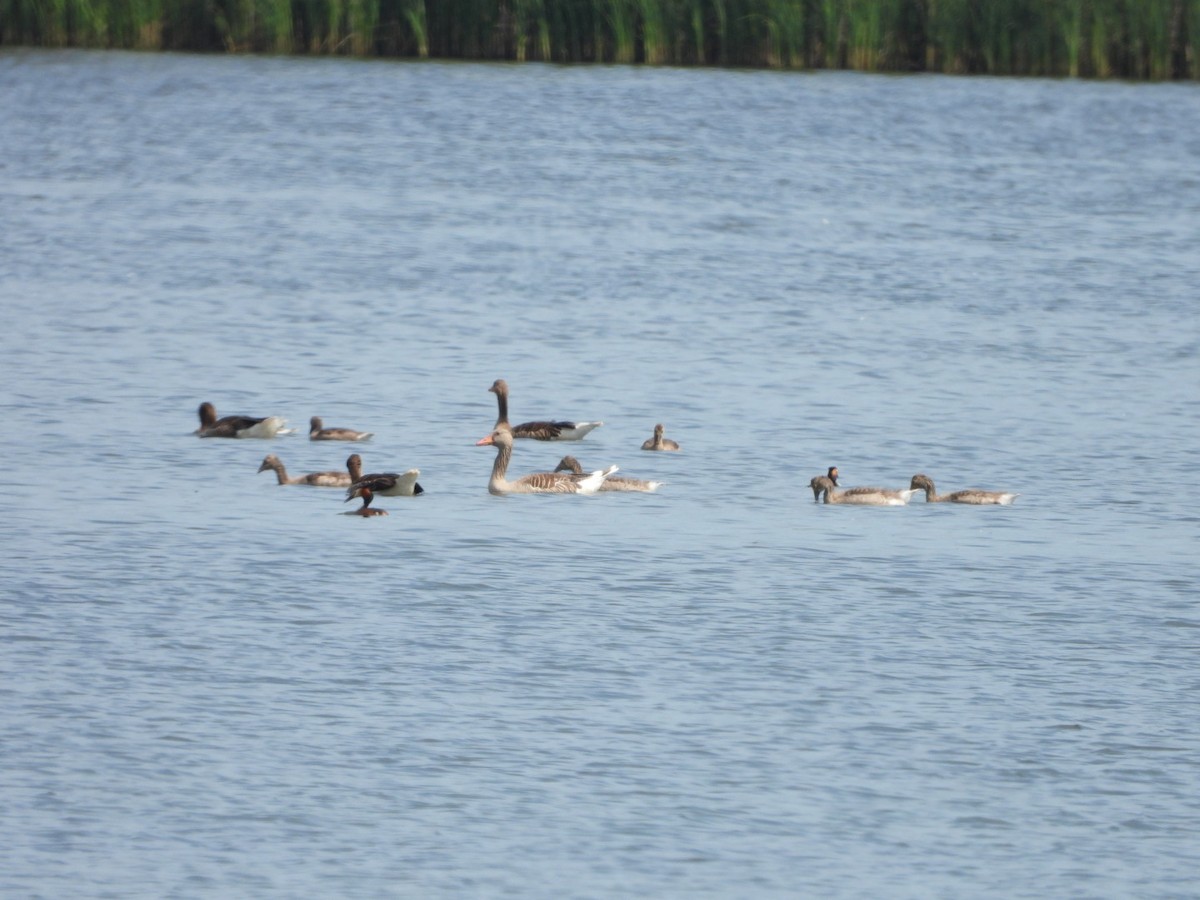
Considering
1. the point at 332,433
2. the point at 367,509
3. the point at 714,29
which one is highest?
the point at 714,29

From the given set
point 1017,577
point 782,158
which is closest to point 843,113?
point 782,158

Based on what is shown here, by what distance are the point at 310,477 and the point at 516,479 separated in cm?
130

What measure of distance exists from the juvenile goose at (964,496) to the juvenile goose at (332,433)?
3.70 metres

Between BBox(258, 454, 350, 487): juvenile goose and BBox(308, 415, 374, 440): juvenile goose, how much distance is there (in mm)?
850

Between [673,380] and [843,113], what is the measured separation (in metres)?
16.7

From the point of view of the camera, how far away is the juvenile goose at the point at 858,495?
522 inches

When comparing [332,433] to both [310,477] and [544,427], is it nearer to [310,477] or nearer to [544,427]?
[310,477]

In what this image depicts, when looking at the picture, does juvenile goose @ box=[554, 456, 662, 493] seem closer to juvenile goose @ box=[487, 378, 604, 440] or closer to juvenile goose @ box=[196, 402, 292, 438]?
juvenile goose @ box=[487, 378, 604, 440]

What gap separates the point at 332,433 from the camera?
1470 centimetres

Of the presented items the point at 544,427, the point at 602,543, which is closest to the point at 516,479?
the point at 544,427

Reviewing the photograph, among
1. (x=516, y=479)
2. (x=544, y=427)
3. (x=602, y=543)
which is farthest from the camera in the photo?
(x=544, y=427)

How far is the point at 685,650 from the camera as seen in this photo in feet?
33.3

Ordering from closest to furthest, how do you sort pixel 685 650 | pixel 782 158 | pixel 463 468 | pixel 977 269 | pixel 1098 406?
pixel 685 650 < pixel 463 468 < pixel 1098 406 < pixel 977 269 < pixel 782 158

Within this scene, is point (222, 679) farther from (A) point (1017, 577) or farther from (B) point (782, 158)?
(B) point (782, 158)
